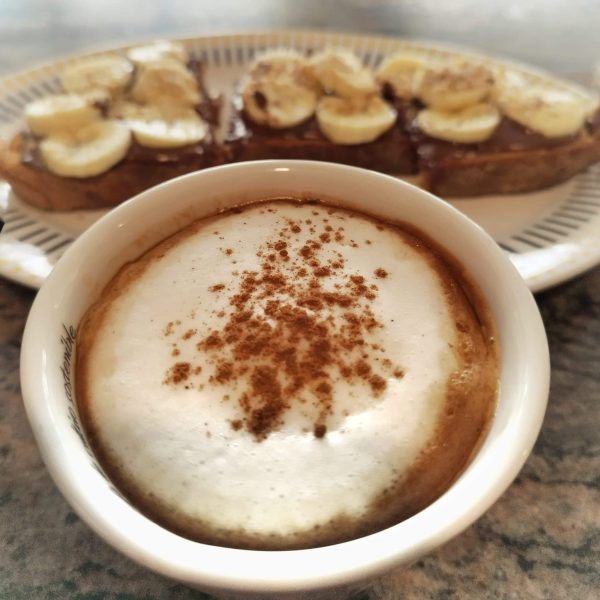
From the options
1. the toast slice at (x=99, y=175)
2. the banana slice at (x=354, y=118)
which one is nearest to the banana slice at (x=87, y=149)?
the toast slice at (x=99, y=175)

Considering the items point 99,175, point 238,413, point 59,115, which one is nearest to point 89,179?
point 99,175

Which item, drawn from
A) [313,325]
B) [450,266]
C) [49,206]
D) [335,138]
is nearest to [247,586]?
[313,325]

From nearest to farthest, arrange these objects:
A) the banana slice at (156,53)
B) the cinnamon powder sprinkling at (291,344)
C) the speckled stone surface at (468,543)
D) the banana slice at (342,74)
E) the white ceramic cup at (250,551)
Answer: the white ceramic cup at (250,551)
the cinnamon powder sprinkling at (291,344)
the speckled stone surface at (468,543)
the banana slice at (342,74)
the banana slice at (156,53)

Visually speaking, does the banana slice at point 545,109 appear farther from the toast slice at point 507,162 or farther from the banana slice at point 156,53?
the banana slice at point 156,53

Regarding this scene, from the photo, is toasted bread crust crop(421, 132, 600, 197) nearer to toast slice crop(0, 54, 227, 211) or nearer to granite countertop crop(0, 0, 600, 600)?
granite countertop crop(0, 0, 600, 600)

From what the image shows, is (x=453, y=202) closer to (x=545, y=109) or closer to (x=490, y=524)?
(x=545, y=109)
